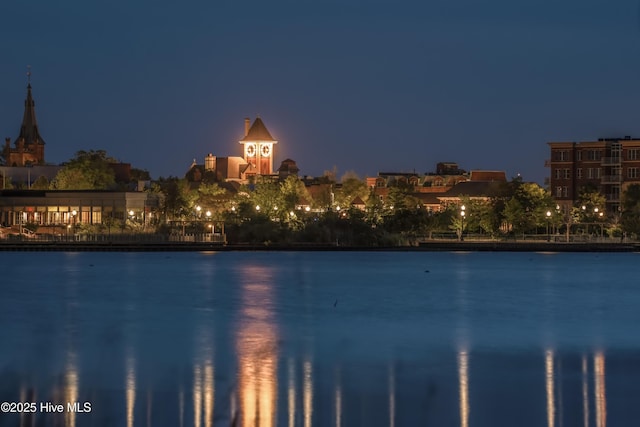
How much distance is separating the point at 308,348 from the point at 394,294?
2183cm

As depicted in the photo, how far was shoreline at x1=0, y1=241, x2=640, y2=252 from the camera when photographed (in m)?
91.9

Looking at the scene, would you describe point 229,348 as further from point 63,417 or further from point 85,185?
point 85,185

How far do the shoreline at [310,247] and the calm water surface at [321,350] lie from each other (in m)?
29.4

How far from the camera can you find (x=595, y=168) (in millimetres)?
112375

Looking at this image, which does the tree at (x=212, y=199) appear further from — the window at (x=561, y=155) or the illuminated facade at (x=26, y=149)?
the illuminated facade at (x=26, y=149)

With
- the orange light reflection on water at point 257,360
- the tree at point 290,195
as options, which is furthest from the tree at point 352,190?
the orange light reflection on water at point 257,360

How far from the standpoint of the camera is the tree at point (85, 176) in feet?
393

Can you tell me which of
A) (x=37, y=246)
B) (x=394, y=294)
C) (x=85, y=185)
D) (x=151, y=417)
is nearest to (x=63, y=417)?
(x=151, y=417)

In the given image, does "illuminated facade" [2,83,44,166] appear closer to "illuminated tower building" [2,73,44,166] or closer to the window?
"illuminated tower building" [2,73,44,166]

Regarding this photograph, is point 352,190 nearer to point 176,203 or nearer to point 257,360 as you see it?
point 176,203

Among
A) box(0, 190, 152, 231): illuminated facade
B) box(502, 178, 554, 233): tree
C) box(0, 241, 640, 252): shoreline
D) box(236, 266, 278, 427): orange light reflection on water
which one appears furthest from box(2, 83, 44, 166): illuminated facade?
box(236, 266, 278, 427): orange light reflection on water

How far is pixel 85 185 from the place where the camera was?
120m

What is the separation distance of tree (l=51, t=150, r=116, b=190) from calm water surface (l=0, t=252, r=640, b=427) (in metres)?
57.8

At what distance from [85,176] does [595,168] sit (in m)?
51.6
